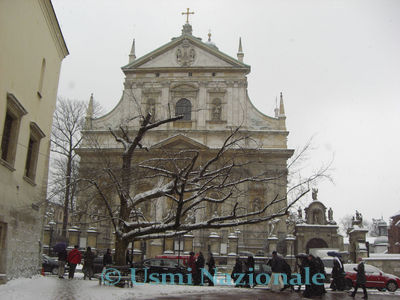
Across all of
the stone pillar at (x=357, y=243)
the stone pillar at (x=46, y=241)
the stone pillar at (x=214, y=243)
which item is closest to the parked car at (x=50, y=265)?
the stone pillar at (x=46, y=241)

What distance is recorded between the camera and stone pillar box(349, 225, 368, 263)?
27.8 metres

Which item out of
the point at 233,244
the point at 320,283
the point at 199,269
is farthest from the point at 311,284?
the point at 233,244

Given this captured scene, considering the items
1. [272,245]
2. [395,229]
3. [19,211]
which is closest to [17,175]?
[19,211]

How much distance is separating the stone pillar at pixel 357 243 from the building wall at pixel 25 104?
2009cm

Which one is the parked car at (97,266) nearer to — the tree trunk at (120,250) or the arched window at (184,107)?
the tree trunk at (120,250)

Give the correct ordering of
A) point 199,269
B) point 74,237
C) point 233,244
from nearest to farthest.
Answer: point 199,269, point 233,244, point 74,237

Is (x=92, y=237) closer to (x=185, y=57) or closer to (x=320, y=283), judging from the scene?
(x=185, y=57)

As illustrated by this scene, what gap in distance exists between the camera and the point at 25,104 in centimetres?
1448

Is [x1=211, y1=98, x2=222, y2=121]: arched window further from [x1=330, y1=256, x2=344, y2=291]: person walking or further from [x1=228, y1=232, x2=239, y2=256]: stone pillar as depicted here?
[x1=330, y1=256, x2=344, y2=291]: person walking

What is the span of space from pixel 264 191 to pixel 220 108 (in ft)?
26.7

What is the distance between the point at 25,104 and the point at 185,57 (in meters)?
24.6

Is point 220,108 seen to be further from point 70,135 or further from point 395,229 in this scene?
point 395,229

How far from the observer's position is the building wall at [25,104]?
12.8 metres

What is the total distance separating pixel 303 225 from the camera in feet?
98.9
